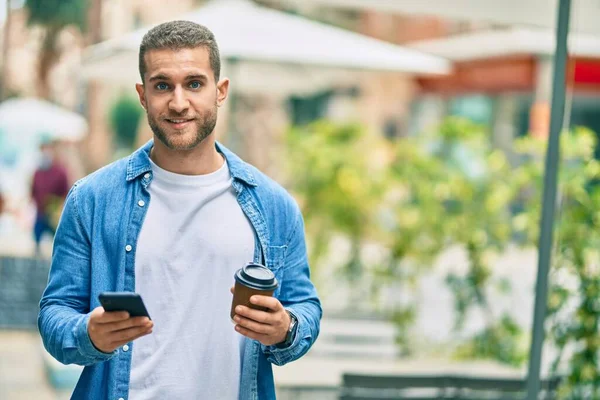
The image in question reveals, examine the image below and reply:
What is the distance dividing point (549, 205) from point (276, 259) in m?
1.34

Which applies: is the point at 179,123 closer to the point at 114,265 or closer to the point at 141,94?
the point at 141,94

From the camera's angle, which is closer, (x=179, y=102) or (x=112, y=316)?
(x=112, y=316)

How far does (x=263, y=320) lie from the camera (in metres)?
1.73

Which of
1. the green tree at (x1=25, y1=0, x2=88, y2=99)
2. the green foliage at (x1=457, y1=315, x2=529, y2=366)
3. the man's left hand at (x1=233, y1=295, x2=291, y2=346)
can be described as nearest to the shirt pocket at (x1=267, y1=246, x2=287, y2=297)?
the man's left hand at (x1=233, y1=295, x2=291, y2=346)

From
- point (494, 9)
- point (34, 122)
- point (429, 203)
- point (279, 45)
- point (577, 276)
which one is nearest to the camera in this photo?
point (494, 9)

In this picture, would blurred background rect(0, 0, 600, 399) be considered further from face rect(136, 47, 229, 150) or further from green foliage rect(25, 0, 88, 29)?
face rect(136, 47, 229, 150)

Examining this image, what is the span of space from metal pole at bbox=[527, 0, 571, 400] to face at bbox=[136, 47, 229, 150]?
1.45 metres

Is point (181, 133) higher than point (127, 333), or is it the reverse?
point (181, 133)

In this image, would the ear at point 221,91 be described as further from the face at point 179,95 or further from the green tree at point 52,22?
the green tree at point 52,22

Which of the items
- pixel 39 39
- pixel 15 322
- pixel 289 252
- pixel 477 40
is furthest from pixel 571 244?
pixel 477 40

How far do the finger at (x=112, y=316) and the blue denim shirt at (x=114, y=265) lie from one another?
0.33 ft

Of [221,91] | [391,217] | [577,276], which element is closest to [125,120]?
[391,217]

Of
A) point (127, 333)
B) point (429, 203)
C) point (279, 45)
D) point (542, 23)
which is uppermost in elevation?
point (279, 45)

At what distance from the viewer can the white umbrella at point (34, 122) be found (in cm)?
1170
